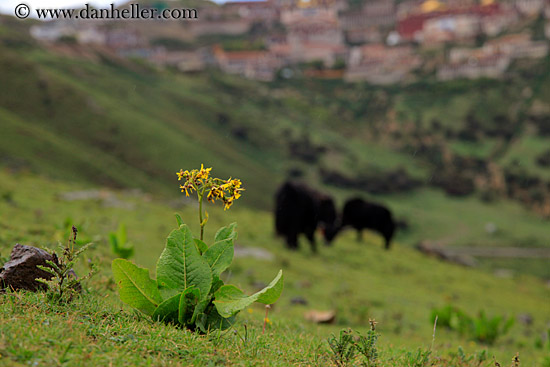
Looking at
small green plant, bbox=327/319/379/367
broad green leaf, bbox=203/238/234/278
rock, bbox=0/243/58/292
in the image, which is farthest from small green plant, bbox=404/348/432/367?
rock, bbox=0/243/58/292

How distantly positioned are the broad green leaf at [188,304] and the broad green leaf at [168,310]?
61 mm

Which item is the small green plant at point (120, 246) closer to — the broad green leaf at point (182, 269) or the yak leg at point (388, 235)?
the broad green leaf at point (182, 269)

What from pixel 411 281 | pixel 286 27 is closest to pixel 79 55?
pixel 411 281

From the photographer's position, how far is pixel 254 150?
79.1 metres

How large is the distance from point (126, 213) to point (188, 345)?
16982mm

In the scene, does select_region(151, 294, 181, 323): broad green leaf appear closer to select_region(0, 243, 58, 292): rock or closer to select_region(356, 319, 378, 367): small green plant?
select_region(0, 243, 58, 292): rock

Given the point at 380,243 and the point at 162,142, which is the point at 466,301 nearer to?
the point at 380,243

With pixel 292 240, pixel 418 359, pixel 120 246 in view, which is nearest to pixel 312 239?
pixel 292 240

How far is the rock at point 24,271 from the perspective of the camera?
4523 mm

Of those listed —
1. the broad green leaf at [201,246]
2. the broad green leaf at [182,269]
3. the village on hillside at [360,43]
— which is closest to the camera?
the broad green leaf at [182,269]

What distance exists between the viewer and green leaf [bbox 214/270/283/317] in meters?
4.15

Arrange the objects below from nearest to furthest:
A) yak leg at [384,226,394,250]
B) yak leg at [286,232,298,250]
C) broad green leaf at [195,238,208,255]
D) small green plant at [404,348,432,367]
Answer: small green plant at [404,348,432,367], broad green leaf at [195,238,208,255], yak leg at [286,232,298,250], yak leg at [384,226,394,250]

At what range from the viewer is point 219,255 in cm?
457

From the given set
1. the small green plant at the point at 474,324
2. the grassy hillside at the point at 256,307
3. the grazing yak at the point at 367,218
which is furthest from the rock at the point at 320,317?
the grazing yak at the point at 367,218
